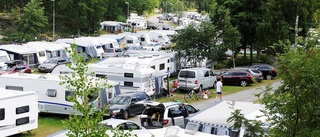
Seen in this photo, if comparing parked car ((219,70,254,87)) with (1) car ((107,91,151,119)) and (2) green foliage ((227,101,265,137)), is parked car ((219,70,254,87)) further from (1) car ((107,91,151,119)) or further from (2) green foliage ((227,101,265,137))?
(2) green foliage ((227,101,265,137))

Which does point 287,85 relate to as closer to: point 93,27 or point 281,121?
point 281,121

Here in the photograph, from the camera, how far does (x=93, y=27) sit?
68.9 metres

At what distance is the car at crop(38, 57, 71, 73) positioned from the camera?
34844 millimetres

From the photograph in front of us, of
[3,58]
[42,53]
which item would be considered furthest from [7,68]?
[42,53]

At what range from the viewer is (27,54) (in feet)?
120

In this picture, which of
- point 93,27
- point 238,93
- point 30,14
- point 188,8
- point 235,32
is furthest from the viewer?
point 188,8

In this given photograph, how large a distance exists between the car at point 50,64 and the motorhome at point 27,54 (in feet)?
4.86

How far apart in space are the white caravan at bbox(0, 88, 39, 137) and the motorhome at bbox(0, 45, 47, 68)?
19.9 meters

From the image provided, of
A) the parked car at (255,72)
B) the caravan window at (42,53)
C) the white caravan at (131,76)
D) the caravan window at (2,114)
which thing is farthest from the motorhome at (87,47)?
the caravan window at (2,114)

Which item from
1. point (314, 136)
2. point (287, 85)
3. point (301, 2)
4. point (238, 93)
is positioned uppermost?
point (301, 2)

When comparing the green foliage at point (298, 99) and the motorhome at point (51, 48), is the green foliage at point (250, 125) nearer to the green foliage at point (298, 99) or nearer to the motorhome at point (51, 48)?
the green foliage at point (298, 99)

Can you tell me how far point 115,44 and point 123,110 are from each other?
2928cm

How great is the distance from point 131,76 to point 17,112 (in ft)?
28.2

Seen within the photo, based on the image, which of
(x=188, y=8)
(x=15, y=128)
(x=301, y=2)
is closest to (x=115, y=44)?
(x=301, y=2)
